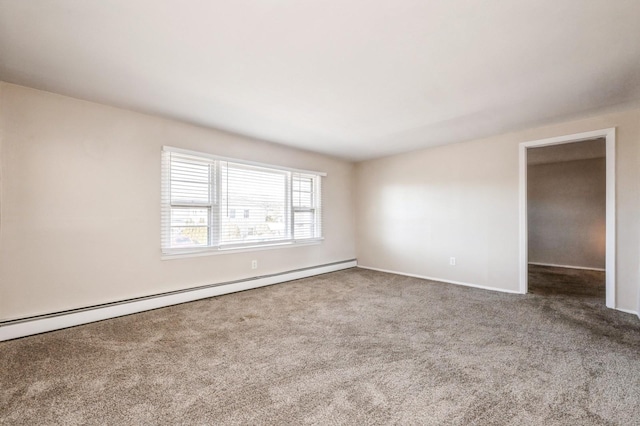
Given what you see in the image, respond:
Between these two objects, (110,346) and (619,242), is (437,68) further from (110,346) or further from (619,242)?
(110,346)

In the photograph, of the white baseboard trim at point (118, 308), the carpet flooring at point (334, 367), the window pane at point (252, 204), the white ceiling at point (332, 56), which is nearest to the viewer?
the carpet flooring at point (334, 367)

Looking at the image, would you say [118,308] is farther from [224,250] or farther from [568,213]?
[568,213]

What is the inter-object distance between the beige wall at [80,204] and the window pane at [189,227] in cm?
22

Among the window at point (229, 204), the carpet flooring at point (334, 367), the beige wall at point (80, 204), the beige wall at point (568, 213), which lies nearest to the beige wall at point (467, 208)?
Answer: the carpet flooring at point (334, 367)

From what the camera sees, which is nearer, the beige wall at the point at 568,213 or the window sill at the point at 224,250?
the window sill at the point at 224,250

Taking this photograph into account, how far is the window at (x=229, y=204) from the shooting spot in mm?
3564

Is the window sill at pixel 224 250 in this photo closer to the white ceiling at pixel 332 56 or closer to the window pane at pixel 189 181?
the window pane at pixel 189 181

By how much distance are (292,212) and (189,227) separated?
1.78 metres

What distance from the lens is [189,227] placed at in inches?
145

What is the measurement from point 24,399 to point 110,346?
2.30 ft

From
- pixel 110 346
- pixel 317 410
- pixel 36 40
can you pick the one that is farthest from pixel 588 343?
pixel 36 40

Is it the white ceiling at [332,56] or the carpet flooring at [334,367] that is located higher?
the white ceiling at [332,56]

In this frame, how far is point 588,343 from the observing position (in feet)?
7.80

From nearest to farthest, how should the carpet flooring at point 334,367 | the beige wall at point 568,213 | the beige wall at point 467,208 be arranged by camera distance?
1. the carpet flooring at point 334,367
2. the beige wall at point 467,208
3. the beige wall at point 568,213
